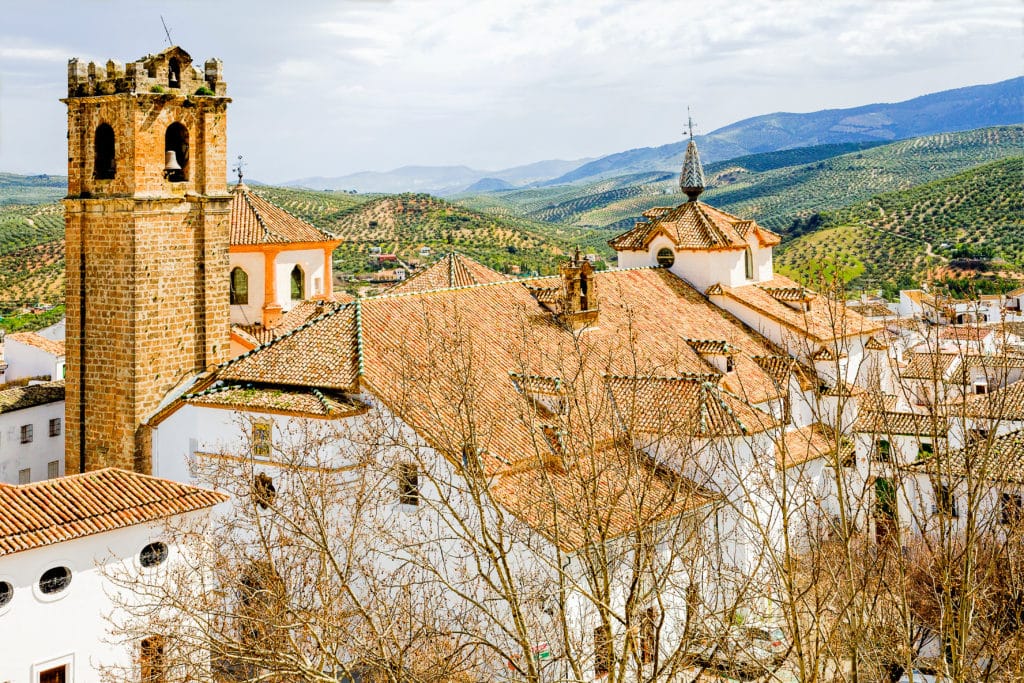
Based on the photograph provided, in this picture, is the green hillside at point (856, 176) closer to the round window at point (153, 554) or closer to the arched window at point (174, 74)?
the arched window at point (174, 74)

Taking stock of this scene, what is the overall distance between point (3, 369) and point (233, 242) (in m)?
24.1

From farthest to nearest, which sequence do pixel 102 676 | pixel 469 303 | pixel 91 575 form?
pixel 469 303 → pixel 91 575 → pixel 102 676

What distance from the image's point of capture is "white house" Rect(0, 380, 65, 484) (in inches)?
1353

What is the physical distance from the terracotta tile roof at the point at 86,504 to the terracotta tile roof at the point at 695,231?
19.3 metres

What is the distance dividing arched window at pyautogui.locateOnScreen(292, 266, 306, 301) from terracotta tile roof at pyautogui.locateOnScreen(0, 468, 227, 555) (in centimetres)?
1106

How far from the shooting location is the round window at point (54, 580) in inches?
768

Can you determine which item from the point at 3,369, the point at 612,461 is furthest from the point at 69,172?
the point at 3,369

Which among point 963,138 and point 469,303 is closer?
point 469,303

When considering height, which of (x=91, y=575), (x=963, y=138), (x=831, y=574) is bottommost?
(x=91, y=575)

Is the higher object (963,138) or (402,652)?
(963,138)

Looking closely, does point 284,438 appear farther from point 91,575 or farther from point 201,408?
point 91,575

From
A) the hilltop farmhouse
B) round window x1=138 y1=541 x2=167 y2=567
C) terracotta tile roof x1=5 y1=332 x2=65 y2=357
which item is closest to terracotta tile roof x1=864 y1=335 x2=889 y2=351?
the hilltop farmhouse

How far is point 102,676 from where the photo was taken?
18812 mm

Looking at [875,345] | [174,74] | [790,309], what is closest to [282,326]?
[174,74]
